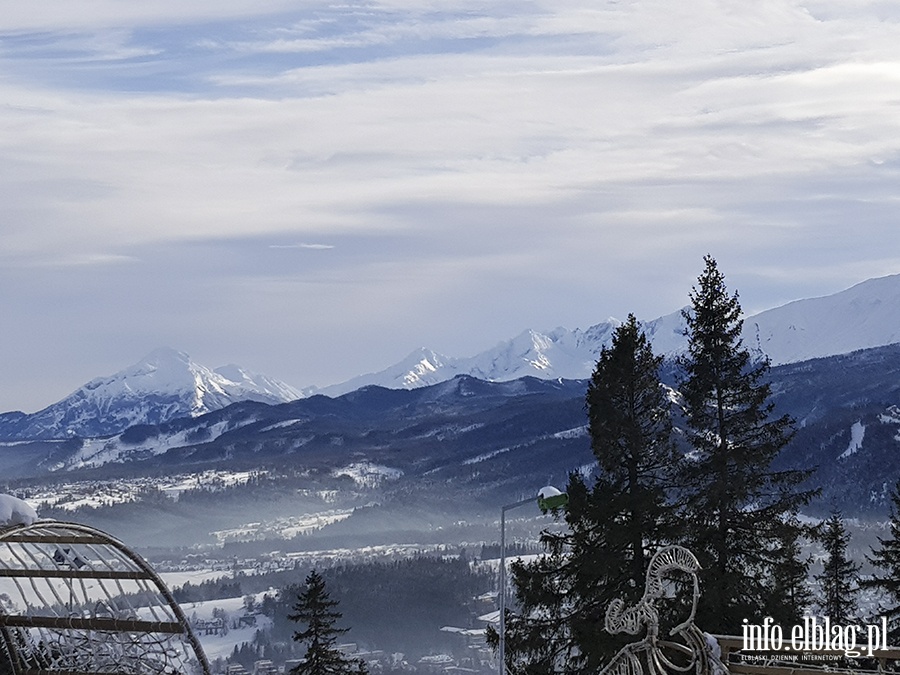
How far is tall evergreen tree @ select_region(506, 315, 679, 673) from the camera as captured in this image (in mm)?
17000

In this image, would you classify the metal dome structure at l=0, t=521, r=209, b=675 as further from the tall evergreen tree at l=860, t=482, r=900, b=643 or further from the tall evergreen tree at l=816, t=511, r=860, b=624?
the tall evergreen tree at l=816, t=511, r=860, b=624

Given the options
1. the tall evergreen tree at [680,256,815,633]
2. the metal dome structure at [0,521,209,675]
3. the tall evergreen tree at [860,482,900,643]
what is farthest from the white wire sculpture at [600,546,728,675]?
the tall evergreen tree at [860,482,900,643]

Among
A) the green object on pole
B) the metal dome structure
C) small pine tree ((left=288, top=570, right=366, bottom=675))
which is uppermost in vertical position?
the green object on pole

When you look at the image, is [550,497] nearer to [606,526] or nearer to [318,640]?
[606,526]

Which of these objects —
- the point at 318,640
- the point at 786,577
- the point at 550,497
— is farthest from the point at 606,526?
the point at 318,640

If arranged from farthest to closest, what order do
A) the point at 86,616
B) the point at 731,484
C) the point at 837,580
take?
1. the point at 837,580
2. the point at 731,484
3. the point at 86,616

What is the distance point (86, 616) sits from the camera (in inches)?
369

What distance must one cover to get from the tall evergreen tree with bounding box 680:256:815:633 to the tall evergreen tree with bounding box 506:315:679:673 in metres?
0.45

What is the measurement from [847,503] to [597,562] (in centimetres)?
12393

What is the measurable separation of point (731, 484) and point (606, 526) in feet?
5.46

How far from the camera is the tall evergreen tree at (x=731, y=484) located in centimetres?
1636

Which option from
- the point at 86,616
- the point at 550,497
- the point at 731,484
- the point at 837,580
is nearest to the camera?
the point at 86,616

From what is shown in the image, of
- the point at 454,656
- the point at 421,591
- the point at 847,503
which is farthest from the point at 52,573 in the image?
Result: the point at 847,503

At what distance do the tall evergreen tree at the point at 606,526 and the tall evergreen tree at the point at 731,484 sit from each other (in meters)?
0.45
